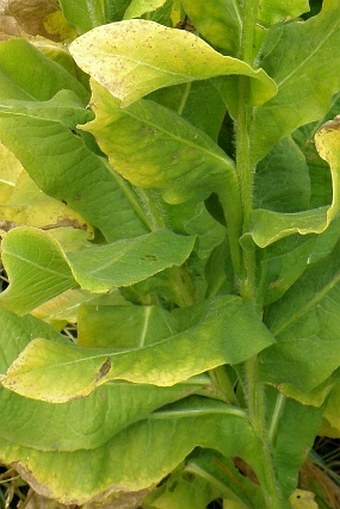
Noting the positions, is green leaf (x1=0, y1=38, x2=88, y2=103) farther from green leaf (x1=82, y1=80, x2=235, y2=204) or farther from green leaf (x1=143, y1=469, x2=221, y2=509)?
green leaf (x1=143, y1=469, x2=221, y2=509)

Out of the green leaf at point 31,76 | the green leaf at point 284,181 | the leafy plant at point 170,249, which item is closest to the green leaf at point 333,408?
the leafy plant at point 170,249

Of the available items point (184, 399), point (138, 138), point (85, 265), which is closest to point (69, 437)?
point (184, 399)

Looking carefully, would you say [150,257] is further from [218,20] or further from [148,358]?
[218,20]

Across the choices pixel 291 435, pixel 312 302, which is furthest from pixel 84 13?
pixel 291 435

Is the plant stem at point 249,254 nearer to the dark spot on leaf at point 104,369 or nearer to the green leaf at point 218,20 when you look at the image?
the green leaf at point 218,20

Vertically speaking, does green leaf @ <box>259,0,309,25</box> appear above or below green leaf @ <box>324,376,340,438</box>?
above

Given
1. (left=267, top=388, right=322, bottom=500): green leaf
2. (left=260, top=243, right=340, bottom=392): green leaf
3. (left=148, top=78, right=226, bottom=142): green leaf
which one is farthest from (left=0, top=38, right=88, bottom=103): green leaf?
(left=267, top=388, right=322, bottom=500): green leaf
